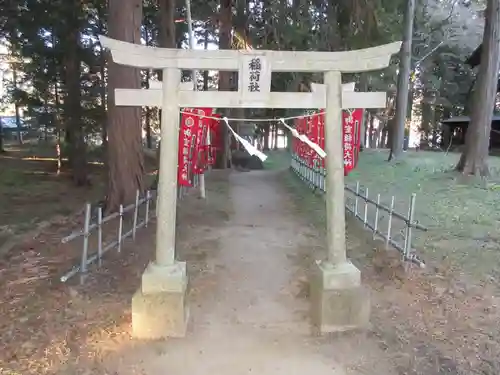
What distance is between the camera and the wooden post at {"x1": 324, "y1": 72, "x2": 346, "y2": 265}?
478 centimetres

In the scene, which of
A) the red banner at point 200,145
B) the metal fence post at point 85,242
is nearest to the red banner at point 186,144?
the red banner at point 200,145

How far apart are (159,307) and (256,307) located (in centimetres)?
125

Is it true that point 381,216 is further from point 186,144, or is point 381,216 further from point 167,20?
point 167,20

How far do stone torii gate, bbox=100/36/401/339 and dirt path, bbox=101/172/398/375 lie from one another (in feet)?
1.02

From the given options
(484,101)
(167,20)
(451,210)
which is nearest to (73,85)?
(167,20)

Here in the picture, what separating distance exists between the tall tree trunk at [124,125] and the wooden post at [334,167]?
14.0 feet

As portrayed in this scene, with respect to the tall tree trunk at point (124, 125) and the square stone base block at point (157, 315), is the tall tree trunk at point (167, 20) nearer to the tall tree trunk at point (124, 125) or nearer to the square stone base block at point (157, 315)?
the tall tree trunk at point (124, 125)

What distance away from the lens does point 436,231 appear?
7.75m

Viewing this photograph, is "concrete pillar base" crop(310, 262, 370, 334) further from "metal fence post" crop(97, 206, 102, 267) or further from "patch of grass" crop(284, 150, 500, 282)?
"metal fence post" crop(97, 206, 102, 267)

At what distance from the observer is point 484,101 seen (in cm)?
1316

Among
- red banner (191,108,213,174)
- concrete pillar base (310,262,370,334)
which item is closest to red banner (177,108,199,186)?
red banner (191,108,213,174)

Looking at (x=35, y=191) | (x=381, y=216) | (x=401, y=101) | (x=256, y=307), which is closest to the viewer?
(x=256, y=307)

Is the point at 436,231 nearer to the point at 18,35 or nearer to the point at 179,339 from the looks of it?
the point at 179,339

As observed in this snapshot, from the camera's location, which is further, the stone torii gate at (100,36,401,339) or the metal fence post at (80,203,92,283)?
Answer: the metal fence post at (80,203,92,283)
